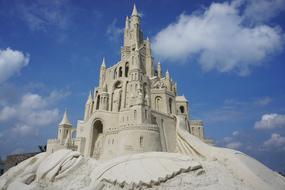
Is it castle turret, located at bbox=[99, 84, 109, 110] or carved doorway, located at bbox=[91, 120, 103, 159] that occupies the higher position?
castle turret, located at bbox=[99, 84, 109, 110]

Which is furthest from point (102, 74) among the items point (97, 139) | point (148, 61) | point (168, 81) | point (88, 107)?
point (97, 139)

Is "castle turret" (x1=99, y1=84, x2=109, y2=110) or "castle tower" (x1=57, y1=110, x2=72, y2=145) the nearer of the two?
"castle tower" (x1=57, y1=110, x2=72, y2=145)

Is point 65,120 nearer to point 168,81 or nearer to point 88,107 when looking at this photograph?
point 88,107

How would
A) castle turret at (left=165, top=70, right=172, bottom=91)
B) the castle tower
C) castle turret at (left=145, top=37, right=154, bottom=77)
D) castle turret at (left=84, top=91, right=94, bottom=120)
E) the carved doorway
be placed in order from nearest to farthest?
the carved doorway → the castle tower → castle turret at (left=84, top=91, right=94, bottom=120) → castle turret at (left=165, top=70, right=172, bottom=91) → castle turret at (left=145, top=37, right=154, bottom=77)

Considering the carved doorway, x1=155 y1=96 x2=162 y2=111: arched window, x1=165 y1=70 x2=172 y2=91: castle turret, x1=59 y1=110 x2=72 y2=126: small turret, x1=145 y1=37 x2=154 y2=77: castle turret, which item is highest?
x1=145 y1=37 x2=154 y2=77: castle turret

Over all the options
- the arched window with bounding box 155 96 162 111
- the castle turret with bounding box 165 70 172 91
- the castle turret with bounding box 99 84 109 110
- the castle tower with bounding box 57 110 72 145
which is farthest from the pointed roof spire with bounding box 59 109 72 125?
the castle turret with bounding box 165 70 172 91

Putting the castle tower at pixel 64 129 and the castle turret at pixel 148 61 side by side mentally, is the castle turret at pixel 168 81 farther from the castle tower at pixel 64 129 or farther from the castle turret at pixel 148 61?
the castle tower at pixel 64 129

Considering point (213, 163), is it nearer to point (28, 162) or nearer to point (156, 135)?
point (28, 162)

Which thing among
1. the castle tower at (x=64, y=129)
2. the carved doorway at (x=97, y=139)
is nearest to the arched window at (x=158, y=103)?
the carved doorway at (x=97, y=139)

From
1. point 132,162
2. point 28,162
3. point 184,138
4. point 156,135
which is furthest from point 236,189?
point 156,135

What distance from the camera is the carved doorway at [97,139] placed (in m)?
31.7

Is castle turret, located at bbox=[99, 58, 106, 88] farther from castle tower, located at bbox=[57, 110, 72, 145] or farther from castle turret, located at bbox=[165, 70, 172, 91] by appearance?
castle turret, located at bbox=[165, 70, 172, 91]

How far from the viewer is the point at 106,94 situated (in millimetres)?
38344

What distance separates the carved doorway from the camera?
1248 inches
